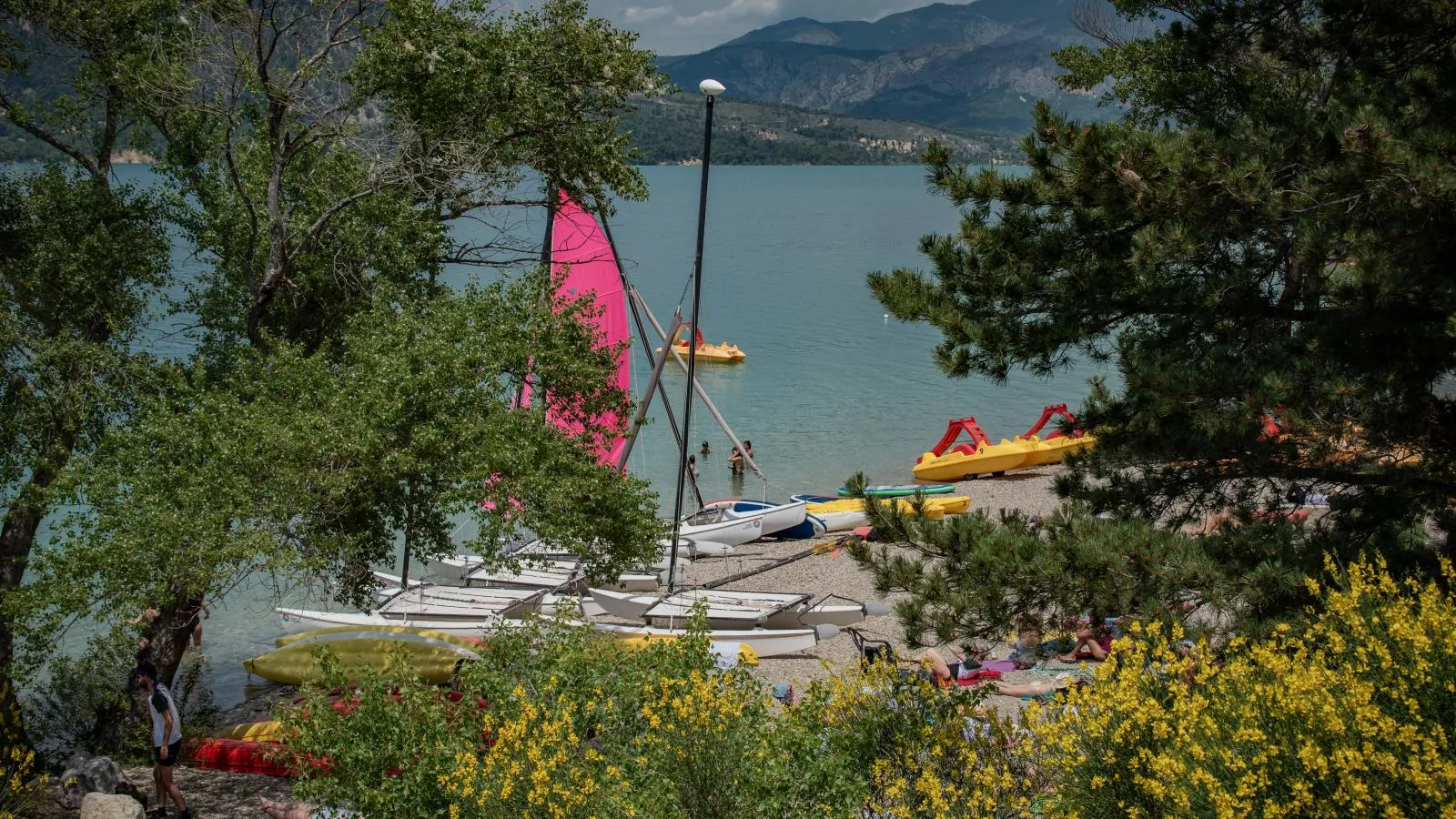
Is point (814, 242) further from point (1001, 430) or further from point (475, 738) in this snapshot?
point (475, 738)

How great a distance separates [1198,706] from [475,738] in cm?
444

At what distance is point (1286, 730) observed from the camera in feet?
17.1

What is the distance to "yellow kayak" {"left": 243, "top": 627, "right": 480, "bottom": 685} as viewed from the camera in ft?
43.7

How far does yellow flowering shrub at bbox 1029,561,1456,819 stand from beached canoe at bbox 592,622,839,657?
329 inches

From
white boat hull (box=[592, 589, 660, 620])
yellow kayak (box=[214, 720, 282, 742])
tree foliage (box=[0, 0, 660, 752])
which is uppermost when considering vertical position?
tree foliage (box=[0, 0, 660, 752])

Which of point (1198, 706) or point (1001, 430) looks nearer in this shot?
point (1198, 706)

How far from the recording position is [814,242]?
97250 millimetres

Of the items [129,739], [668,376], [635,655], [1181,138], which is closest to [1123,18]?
[1181,138]

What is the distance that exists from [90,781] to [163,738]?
2.92 feet

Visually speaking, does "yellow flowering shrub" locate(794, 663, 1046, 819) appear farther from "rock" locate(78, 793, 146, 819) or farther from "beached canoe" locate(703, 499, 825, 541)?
"beached canoe" locate(703, 499, 825, 541)

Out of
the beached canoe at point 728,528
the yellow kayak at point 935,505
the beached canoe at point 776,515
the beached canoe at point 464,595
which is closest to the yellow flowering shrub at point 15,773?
the beached canoe at point 464,595

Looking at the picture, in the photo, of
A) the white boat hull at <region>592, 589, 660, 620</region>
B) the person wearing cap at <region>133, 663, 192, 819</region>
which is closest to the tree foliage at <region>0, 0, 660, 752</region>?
Result: the person wearing cap at <region>133, 663, 192, 819</region>

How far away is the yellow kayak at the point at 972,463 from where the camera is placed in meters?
27.0

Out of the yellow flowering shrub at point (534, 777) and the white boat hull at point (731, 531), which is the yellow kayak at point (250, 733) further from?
the white boat hull at point (731, 531)
